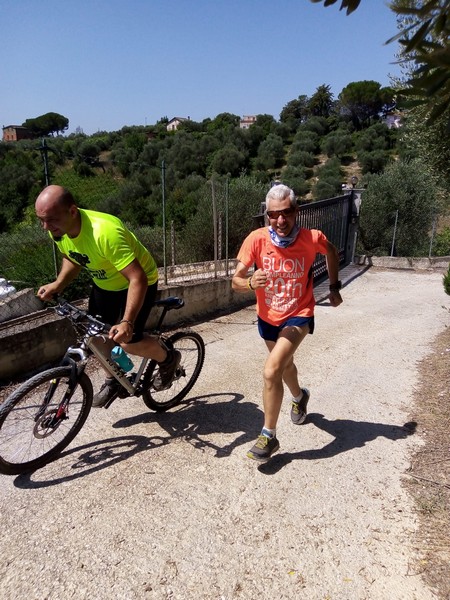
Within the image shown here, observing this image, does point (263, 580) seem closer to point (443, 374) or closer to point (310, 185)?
point (443, 374)

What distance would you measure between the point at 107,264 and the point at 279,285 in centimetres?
118

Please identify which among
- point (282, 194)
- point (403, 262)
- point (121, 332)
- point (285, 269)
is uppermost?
point (282, 194)

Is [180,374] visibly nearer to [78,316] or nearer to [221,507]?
[78,316]

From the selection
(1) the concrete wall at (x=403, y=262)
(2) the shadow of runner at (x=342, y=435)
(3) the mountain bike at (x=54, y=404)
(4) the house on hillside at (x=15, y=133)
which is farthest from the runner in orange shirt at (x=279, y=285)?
(4) the house on hillside at (x=15, y=133)

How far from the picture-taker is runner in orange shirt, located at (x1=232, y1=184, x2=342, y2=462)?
299 cm

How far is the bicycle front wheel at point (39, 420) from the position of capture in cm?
291

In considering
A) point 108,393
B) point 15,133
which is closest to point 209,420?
point 108,393

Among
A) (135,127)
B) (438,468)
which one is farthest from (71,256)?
(135,127)

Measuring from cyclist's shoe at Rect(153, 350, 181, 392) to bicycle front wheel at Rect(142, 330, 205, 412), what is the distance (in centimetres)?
5

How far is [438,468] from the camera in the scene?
3.10 m

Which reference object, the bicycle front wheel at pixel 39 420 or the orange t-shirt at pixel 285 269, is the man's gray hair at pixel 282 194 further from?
the bicycle front wheel at pixel 39 420

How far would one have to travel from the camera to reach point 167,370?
3688 millimetres

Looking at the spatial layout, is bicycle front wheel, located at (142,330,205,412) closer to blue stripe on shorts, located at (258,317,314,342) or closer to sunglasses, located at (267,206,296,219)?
blue stripe on shorts, located at (258,317,314,342)

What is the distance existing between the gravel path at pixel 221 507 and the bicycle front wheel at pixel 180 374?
0.39 ft
